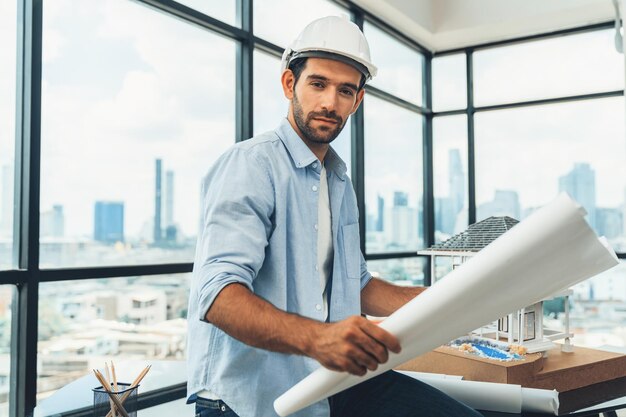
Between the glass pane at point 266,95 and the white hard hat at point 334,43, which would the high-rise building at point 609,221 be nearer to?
the glass pane at point 266,95

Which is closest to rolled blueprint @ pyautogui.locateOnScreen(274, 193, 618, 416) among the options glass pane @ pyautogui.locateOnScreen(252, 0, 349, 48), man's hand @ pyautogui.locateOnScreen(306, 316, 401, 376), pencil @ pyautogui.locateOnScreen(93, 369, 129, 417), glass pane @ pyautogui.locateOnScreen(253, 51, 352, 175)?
man's hand @ pyautogui.locateOnScreen(306, 316, 401, 376)

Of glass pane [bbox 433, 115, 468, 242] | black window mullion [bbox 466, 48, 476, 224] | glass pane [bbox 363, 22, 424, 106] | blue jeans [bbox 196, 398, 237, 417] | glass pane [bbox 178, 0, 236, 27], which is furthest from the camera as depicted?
glass pane [bbox 433, 115, 468, 242]

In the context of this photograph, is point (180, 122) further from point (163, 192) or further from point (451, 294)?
point (451, 294)

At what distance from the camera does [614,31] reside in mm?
4727

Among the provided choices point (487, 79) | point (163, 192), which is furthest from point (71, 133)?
point (487, 79)

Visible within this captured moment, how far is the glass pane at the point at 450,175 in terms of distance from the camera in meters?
5.40

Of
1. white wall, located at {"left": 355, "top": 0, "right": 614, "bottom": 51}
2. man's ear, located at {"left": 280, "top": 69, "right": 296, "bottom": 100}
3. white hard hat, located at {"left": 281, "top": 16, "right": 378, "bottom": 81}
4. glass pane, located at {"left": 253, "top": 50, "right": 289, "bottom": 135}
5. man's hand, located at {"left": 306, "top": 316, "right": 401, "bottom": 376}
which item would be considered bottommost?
man's hand, located at {"left": 306, "top": 316, "right": 401, "bottom": 376}

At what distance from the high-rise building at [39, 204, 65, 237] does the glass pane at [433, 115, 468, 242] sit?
3.74 metres

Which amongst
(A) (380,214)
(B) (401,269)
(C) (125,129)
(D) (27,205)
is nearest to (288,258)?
(D) (27,205)

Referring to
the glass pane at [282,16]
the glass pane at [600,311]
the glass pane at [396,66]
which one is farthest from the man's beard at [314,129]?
the glass pane at [600,311]

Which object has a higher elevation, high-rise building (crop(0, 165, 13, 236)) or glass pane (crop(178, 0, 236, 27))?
glass pane (crop(178, 0, 236, 27))

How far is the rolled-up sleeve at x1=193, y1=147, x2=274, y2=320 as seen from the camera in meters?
1.05

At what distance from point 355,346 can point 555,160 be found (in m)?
4.60

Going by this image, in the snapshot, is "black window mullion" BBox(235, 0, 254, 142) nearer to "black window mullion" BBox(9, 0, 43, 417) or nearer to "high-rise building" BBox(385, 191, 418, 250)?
"black window mullion" BBox(9, 0, 43, 417)
